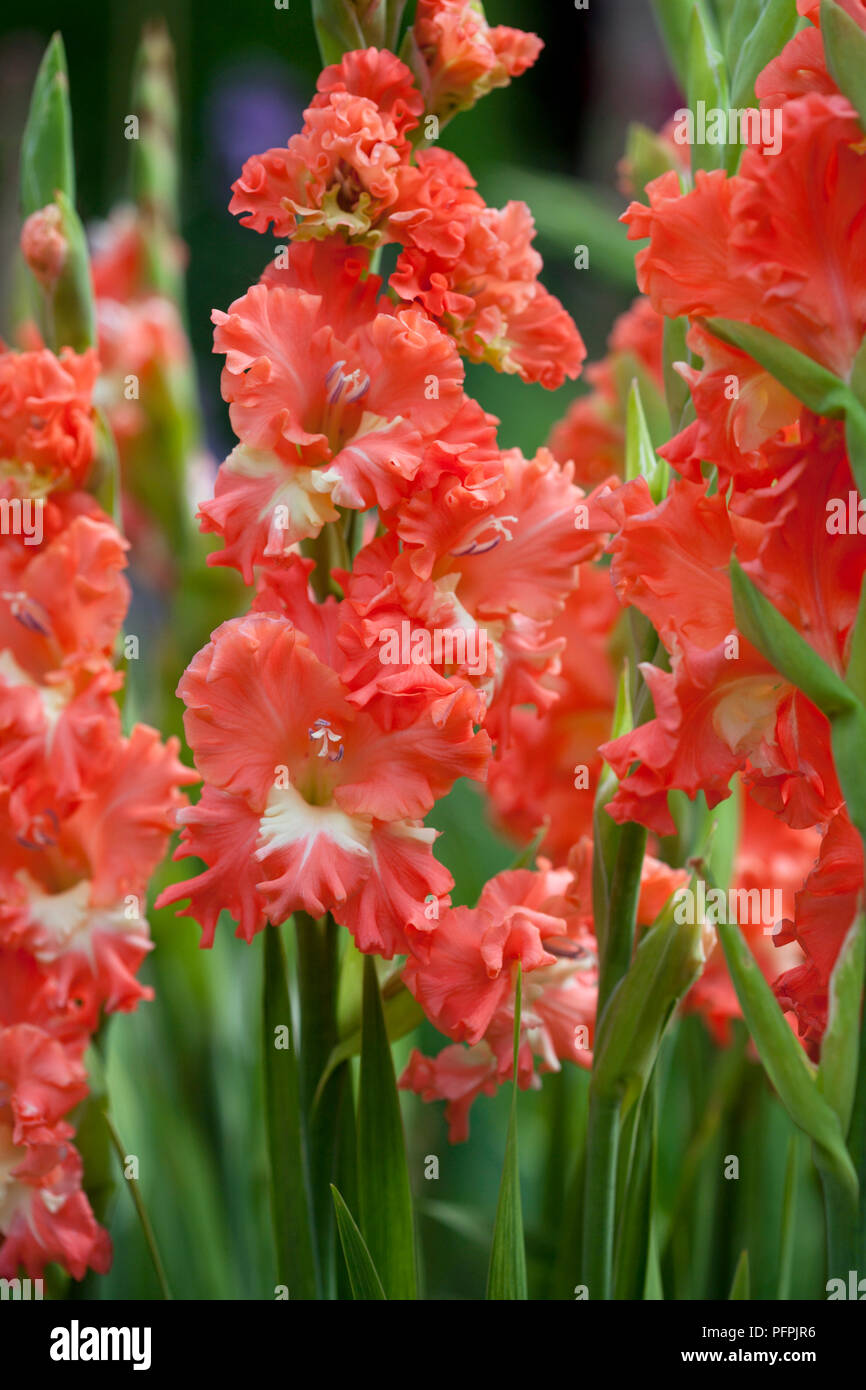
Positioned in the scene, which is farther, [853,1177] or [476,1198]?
[476,1198]

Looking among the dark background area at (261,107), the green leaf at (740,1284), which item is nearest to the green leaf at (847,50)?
the green leaf at (740,1284)

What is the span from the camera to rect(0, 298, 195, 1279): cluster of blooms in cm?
74

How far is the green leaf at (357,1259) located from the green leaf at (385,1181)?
0.04m

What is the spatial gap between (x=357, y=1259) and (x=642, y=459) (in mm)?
444

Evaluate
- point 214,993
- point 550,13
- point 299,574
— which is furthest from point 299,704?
point 550,13

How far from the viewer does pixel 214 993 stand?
117cm

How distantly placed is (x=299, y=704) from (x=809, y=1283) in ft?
2.20

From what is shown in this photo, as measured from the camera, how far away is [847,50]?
21.9 inches

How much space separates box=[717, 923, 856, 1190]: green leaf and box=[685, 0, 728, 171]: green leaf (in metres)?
0.40

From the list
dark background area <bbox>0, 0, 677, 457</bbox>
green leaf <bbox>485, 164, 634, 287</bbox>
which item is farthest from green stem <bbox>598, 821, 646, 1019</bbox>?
dark background area <bbox>0, 0, 677, 457</bbox>

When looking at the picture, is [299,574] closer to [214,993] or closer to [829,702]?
[829,702]

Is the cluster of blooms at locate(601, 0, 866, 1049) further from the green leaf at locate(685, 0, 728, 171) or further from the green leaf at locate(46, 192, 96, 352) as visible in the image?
the green leaf at locate(46, 192, 96, 352)

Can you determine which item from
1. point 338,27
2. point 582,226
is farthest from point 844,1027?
point 582,226

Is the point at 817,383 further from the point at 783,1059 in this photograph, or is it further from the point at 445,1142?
the point at 445,1142
